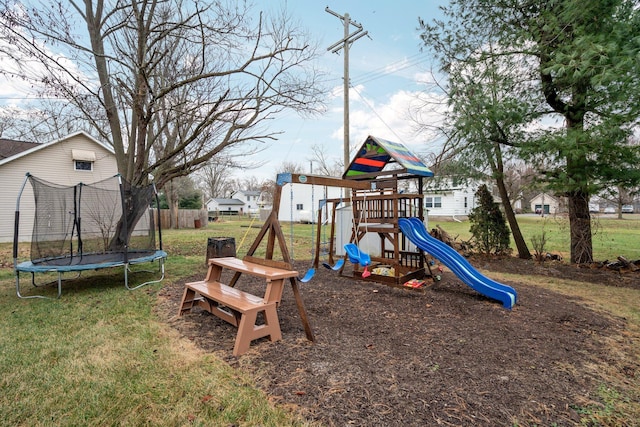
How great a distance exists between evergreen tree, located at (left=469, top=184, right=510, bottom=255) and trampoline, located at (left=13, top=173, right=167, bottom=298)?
766cm

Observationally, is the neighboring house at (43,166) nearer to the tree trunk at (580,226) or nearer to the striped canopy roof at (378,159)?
the striped canopy roof at (378,159)

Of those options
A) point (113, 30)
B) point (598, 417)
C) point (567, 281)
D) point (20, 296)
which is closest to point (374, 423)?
point (598, 417)

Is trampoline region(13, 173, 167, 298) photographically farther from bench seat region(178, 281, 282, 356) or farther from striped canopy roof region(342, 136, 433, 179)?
striped canopy roof region(342, 136, 433, 179)

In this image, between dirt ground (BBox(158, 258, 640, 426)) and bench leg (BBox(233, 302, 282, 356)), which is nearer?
dirt ground (BBox(158, 258, 640, 426))

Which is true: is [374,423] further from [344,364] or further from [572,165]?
[572,165]

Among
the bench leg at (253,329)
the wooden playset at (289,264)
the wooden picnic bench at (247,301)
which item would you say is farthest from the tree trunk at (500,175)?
the bench leg at (253,329)

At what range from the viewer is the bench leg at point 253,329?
109 inches

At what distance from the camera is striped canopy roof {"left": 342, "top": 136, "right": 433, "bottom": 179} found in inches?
229

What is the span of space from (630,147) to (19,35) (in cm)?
1086

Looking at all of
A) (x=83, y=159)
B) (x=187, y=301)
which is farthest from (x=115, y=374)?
(x=83, y=159)

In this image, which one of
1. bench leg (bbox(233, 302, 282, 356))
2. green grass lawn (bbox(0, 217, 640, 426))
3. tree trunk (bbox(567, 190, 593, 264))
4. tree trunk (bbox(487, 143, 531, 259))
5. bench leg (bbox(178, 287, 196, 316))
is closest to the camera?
green grass lawn (bbox(0, 217, 640, 426))

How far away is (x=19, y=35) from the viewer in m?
5.62

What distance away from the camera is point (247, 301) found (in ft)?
9.91

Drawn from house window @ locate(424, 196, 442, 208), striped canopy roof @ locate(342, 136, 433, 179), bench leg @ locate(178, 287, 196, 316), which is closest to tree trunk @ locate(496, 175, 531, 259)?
striped canopy roof @ locate(342, 136, 433, 179)
